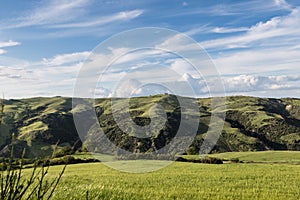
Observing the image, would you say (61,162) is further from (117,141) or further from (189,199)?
(117,141)

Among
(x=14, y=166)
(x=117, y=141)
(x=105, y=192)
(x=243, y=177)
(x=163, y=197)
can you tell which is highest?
(x=14, y=166)

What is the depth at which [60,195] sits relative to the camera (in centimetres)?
1247

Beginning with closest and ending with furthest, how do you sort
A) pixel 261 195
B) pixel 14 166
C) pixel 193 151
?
pixel 14 166 → pixel 261 195 → pixel 193 151

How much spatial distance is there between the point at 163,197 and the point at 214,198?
287 centimetres

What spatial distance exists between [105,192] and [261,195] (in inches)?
416

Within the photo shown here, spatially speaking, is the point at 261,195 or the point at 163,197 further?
the point at 261,195

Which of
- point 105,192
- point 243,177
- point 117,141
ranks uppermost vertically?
point 105,192

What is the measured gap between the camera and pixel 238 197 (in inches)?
739

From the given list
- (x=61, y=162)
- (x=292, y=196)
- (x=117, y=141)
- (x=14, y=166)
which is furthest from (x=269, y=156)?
(x=117, y=141)

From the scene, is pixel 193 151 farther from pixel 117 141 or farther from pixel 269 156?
pixel 117 141

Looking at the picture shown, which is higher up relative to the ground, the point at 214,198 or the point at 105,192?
the point at 105,192

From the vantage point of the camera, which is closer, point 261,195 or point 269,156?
point 261,195

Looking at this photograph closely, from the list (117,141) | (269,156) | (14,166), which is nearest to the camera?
(14,166)

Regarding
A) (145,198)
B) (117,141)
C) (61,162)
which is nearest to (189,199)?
(145,198)
